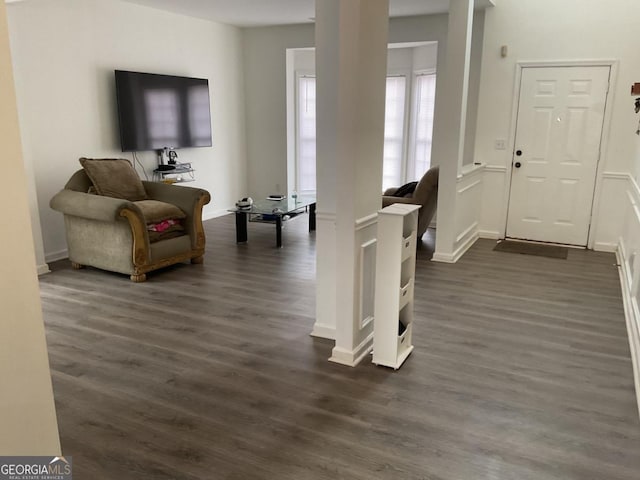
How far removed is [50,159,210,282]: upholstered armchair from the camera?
14.2 ft

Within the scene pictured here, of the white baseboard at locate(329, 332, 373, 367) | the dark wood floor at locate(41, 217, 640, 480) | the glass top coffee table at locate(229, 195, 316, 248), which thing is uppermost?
the glass top coffee table at locate(229, 195, 316, 248)

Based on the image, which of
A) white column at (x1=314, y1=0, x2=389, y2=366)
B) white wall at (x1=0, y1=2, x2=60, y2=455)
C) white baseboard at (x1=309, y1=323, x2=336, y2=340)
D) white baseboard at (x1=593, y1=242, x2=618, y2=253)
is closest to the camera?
white wall at (x1=0, y1=2, x2=60, y2=455)

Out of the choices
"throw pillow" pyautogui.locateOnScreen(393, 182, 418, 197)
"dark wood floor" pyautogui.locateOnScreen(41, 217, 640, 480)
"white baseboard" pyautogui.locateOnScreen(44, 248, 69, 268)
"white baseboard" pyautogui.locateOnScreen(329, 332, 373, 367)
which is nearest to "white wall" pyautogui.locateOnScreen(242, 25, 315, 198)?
"throw pillow" pyautogui.locateOnScreen(393, 182, 418, 197)

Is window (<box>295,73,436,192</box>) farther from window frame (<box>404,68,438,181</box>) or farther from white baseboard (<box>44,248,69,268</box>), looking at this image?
white baseboard (<box>44,248,69,268</box>)

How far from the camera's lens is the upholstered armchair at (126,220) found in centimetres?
432

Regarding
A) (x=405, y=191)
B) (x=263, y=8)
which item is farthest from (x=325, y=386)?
(x=263, y=8)

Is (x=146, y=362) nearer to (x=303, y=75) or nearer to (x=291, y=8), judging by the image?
(x=291, y=8)

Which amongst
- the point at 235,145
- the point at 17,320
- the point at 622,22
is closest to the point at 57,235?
the point at 235,145

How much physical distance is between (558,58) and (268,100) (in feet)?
13.1

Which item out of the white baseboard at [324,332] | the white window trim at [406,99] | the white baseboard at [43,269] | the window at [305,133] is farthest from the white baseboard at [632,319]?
the window at [305,133]

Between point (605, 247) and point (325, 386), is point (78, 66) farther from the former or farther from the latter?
point (605, 247)

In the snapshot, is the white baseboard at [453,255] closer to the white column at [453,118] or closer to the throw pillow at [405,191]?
the white column at [453,118]

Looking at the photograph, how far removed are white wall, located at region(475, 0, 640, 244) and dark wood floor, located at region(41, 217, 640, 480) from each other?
62.2 inches

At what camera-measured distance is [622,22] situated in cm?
504
